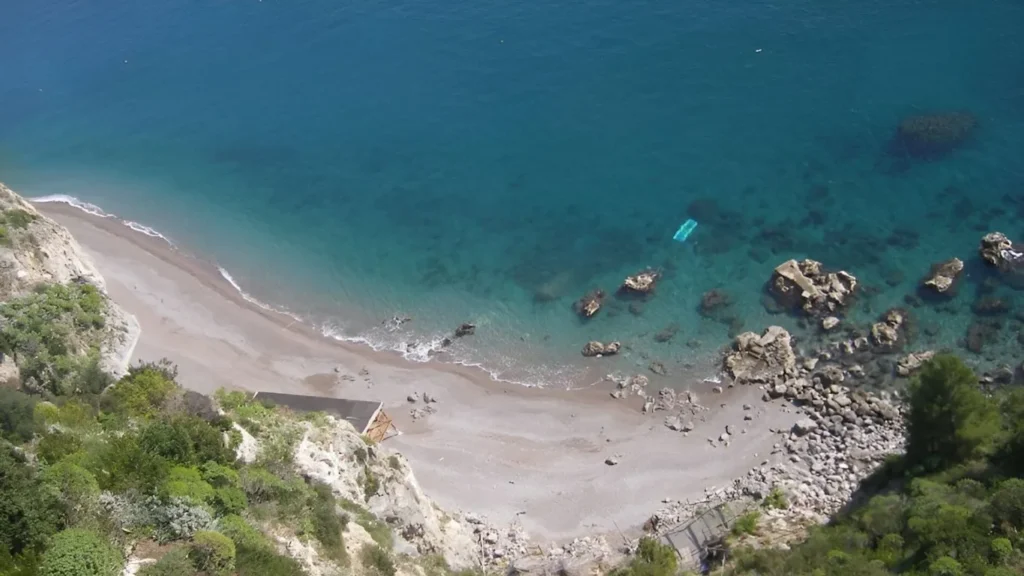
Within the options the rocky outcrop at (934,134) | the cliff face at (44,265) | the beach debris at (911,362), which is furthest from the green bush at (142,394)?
the rocky outcrop at (934,134)

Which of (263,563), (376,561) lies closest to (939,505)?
(376,561)

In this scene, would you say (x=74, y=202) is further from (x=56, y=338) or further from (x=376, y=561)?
(x=376, y=561)

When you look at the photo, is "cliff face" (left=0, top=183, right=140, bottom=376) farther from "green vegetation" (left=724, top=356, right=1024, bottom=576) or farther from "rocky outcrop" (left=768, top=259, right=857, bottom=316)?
"rocky outcrop" (left=768, top=259, right=857, bottom=316)

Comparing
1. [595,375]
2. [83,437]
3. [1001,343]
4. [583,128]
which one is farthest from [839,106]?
[83,437]

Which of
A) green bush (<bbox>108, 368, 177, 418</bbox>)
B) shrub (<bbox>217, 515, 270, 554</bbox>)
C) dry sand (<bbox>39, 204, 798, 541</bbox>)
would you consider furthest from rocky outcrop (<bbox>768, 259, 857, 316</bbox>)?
green bush (<bbox>108, 368, 177, 418</bbox>)

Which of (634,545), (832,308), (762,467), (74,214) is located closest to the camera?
(634,545)

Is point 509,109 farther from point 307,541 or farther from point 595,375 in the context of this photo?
point 307,541

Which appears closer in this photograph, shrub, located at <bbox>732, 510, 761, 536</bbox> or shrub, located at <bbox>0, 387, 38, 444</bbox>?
shrub, located at <bbox>0, 387, 38, 444</bbox>
